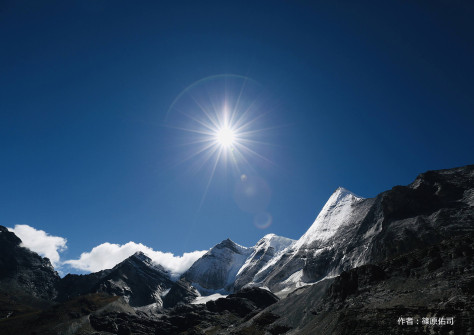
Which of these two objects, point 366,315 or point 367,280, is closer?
point 366,315

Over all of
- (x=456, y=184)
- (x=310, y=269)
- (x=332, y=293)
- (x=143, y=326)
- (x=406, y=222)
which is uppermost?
(x=456, y=184)

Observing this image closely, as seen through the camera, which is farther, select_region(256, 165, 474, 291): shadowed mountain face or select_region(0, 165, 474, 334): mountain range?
select_region(256, 165, 474, 291): shadowed mountain face

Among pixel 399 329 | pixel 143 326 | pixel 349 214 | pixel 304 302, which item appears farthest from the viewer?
pixel 349 214

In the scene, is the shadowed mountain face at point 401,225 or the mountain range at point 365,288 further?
the shadowed mountain face at point 401,225

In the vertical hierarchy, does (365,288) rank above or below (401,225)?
below

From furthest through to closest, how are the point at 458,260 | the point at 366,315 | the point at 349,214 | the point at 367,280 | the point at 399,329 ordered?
the point at 349,214
the point at 367,280
the point at 458,260
the point at 366,315
the point at 399,329

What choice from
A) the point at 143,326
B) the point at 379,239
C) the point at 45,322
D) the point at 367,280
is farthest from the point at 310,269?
the point at 45,322

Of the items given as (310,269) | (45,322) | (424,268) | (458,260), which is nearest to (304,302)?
(424,268)

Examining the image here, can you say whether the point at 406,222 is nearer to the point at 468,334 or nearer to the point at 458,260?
the point at 458,260

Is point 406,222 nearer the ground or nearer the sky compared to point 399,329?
nearer the sky

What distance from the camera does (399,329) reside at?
125 ft

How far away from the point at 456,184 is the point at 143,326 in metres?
167

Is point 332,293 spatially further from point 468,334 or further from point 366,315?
point 468,334

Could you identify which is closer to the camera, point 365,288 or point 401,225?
point 365,288
